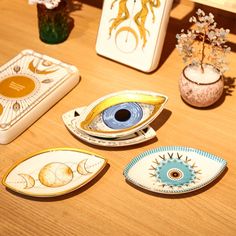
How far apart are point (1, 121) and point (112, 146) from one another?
0.83 feet

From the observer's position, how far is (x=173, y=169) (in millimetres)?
891

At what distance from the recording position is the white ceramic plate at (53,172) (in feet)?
2.77

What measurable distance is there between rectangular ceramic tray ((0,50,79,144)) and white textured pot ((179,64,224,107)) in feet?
0.90

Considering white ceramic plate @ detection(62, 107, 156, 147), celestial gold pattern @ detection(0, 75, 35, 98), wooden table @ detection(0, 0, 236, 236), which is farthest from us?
celestial gold pattern @ detection(0, 75, 35, 98)

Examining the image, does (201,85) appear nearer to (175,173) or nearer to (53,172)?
(175,173)

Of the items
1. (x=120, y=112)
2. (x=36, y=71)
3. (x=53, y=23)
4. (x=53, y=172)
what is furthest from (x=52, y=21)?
(x=53, y=172)

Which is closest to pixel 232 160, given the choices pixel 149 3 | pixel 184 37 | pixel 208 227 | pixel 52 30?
pixel 208 227

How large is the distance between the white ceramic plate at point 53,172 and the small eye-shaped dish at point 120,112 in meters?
0.07

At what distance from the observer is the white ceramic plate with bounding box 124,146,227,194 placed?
0.85 m

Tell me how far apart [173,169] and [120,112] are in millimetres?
189

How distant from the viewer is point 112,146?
3.06ft

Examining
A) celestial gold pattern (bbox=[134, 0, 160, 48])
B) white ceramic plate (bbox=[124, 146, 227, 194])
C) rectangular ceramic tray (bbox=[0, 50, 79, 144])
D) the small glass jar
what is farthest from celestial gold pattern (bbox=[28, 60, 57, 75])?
white ceramic plate (bbox=[124, 146, 227, 194])

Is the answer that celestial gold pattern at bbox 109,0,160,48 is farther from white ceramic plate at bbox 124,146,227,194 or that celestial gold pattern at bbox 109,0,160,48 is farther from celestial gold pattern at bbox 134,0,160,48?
white ceramic plate at bbox 124,146,227,194

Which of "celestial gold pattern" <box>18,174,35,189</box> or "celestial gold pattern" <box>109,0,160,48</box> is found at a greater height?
"celestial gold pattern" <box>109,0,160,48</box>
